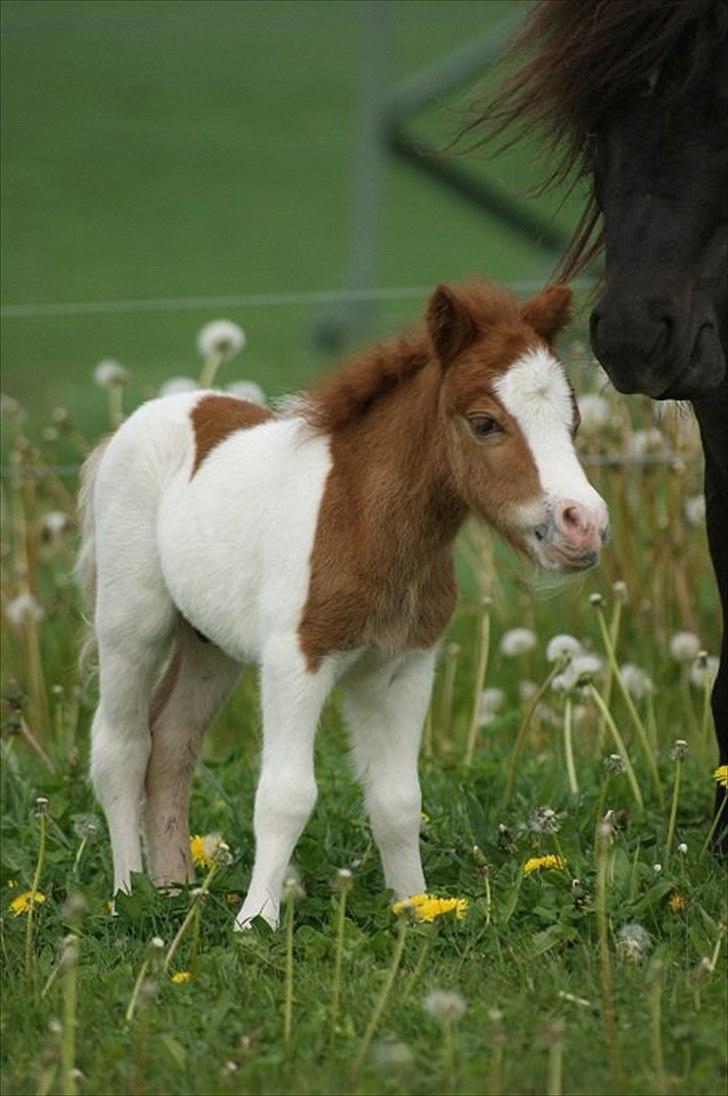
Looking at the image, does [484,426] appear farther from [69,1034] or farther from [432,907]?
[69,1034]

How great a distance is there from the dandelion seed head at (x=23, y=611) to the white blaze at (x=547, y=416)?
3.21m

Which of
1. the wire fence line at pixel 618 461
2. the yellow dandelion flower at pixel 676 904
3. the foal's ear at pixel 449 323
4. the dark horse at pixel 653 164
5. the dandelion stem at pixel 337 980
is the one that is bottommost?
the yellow dandelion flower at pixel 676 904

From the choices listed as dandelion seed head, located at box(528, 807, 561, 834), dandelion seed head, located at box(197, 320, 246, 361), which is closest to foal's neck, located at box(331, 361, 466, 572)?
dandelion seed head, located at box(528, 807, 561, 834)

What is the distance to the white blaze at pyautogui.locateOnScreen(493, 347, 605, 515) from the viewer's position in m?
4.11

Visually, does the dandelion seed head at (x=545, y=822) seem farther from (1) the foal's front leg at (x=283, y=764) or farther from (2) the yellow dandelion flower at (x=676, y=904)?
(1) the foal's front leg at (x=283, y=764)

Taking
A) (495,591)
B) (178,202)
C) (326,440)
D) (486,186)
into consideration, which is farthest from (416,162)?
(326,440)

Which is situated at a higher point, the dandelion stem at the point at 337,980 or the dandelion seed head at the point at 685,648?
the dandelion stem at the point at 337,980

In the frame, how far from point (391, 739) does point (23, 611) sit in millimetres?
2733

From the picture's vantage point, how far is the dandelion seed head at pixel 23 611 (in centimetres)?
709

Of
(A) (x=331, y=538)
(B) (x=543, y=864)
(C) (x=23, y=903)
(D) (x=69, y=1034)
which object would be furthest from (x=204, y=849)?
(D) (x=69, y=1034)

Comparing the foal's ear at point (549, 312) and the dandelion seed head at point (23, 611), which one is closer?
the foal's ear at point (549, 312)

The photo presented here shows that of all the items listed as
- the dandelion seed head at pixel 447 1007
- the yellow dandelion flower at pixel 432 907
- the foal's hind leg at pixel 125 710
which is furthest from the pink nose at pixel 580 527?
the foal's hind leg at pixel 125 710

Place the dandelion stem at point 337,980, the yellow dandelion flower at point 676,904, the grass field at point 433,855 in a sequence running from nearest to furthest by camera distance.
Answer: the grass field at point 433,855
the dandelion stem at point 337,980
the yellow dandelion flower at point 676,904

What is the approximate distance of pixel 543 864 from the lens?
4836 mm
